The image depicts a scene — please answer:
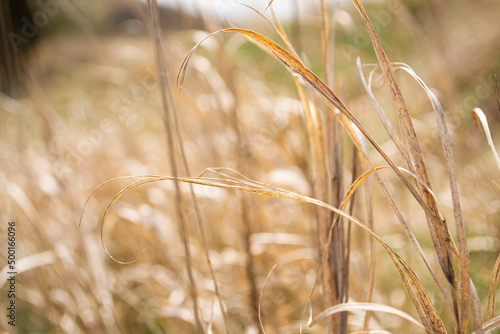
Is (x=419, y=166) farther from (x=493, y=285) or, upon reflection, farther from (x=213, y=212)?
(x=213, y=212)

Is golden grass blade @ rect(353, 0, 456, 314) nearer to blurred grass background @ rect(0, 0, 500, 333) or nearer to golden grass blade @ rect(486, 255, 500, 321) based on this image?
golden grass blade @ rect(486, 255, 500, 321)

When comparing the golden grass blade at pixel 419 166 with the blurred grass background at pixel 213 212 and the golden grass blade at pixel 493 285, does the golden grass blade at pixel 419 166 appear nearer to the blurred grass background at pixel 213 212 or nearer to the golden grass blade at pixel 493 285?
the golden grass blade at pixel 493 285

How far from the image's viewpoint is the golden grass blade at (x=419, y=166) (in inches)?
10.0

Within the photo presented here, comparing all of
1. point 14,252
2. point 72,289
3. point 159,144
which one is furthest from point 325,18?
point 159,144

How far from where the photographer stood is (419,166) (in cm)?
27

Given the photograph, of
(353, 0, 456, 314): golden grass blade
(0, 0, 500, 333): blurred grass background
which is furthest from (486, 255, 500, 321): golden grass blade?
(0, 0, 500, 333): blurred grass background

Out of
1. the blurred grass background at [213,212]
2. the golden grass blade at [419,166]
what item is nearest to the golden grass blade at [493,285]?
the golden grass blade at [419,166]

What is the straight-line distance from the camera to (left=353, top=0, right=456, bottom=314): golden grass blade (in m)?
0.25

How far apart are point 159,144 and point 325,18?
133 cm

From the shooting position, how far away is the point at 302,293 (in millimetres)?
733

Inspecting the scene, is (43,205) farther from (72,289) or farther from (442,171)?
(442,171)

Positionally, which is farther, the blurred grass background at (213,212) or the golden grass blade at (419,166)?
the blurred grass background at (213,212)

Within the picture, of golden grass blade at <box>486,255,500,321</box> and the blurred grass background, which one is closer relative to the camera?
golden grass blade at <box>486,255,500,321</box>

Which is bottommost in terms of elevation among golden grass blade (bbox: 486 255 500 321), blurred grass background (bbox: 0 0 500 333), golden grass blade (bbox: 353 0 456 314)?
golden grass blade (bbox: 486 255 500 321)
